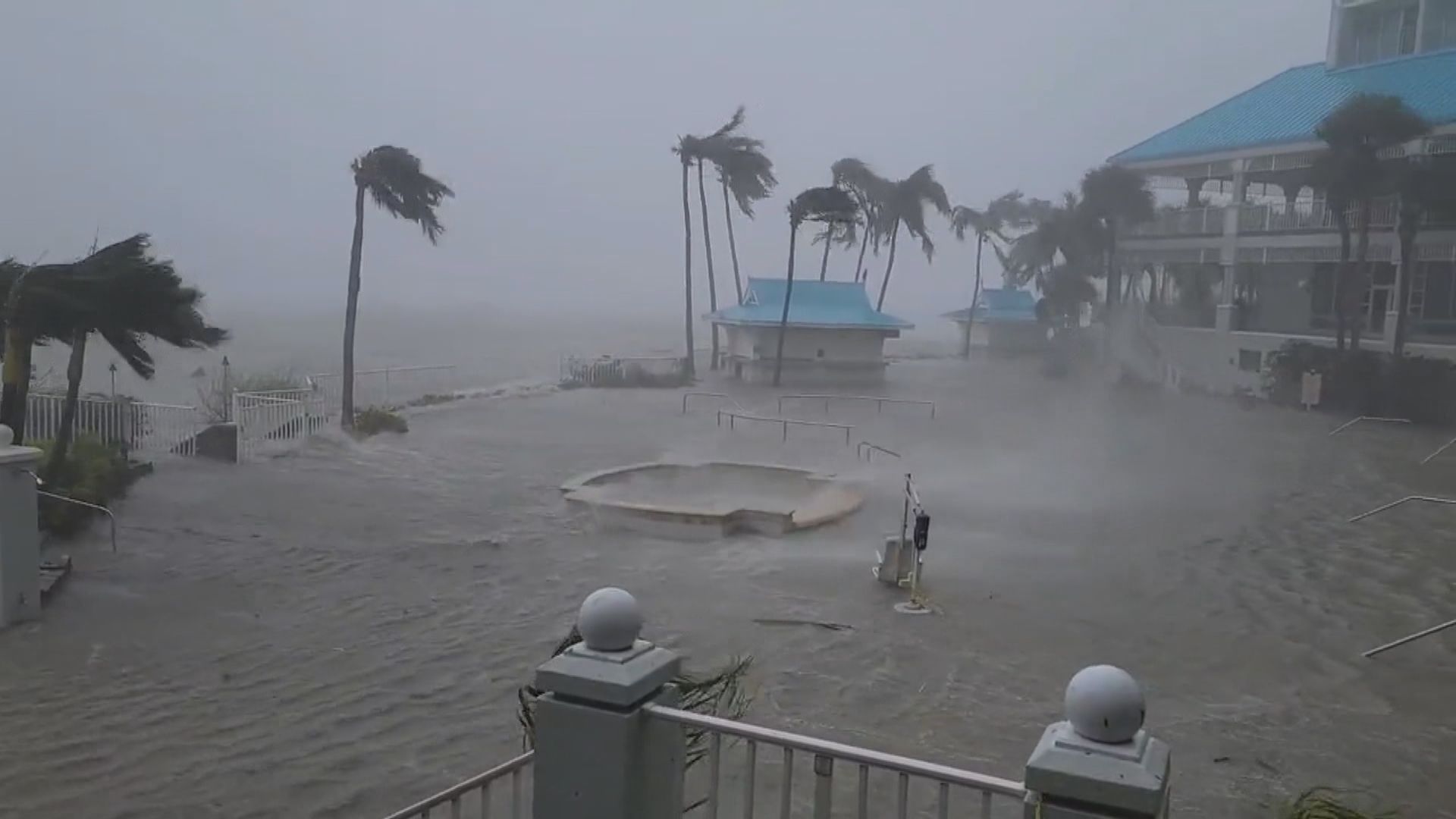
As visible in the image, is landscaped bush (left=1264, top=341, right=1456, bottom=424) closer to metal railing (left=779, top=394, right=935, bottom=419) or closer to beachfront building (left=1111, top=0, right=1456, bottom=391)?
beachfront building (left=1111, top=0, right=1456, bottom=391)

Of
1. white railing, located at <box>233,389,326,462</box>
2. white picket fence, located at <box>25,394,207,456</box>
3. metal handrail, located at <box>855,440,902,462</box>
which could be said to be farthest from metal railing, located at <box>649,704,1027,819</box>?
metal handrail, located at <box>855,440,902,462</box>

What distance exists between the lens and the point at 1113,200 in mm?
42312

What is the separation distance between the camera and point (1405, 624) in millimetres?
10461

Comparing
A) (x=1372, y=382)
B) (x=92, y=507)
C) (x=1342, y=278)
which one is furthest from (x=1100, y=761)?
(x=1342, y=278)

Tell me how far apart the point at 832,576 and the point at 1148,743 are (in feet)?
29.7

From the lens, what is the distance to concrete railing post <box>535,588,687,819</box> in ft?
10.6

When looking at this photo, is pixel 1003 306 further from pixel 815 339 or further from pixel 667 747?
pixel 667 747

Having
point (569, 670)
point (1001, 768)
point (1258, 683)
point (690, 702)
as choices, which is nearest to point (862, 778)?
point (569, 670)

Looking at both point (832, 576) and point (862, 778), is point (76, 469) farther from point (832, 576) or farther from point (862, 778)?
point (862, 778)

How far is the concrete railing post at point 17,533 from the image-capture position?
8812mm

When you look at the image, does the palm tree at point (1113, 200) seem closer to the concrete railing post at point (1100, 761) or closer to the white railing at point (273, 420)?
the white railing at point (273, 420)

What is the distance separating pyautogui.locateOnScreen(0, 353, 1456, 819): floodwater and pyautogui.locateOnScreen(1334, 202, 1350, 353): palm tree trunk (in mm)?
13577

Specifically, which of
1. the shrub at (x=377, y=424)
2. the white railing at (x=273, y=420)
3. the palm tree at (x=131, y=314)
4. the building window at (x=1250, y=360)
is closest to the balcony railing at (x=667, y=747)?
the palm tree at (x=131, y=314)

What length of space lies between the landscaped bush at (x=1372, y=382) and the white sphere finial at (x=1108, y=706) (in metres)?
30.5
